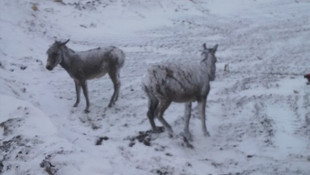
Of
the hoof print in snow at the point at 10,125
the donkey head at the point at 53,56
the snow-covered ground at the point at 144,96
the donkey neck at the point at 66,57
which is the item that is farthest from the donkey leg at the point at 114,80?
the hoof print in snow at the point at 10,125

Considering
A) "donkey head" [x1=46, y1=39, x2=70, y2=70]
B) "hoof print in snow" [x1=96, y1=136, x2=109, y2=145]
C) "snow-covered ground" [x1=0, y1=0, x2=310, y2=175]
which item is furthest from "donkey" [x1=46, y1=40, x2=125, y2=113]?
"hoof print in snow" [x1=96, y1=136, x2=109, y2=145]

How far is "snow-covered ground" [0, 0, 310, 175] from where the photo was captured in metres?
5.83

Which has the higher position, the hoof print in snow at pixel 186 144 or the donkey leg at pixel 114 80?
the donkey leg at pixel 114 80

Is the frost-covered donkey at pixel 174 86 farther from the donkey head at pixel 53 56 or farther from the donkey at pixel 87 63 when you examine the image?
the donkey head at pixel 53 56

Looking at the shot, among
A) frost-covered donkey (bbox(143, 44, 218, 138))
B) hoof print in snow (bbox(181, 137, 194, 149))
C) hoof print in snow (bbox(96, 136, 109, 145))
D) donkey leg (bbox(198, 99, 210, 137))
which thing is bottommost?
hoof print in snow (bbox(181, 137, 194, 149))

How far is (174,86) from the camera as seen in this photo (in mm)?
6777

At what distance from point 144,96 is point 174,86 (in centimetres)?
300

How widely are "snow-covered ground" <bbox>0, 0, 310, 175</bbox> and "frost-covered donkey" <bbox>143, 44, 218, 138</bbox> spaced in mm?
478

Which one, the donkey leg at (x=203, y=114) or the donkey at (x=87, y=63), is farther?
the donkey at (x=87, y=63)

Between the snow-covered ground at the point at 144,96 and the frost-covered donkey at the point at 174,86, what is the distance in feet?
1.57

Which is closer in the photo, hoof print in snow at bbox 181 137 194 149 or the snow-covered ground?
the snow-covered ground

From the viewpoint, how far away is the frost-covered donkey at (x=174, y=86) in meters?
6.70

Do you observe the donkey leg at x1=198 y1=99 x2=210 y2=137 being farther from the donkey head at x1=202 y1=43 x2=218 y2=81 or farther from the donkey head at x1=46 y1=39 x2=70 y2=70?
the donkey head at x1=46 y1=39 x2=70 y2=70

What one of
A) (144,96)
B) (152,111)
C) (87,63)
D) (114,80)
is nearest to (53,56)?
(87,63)
